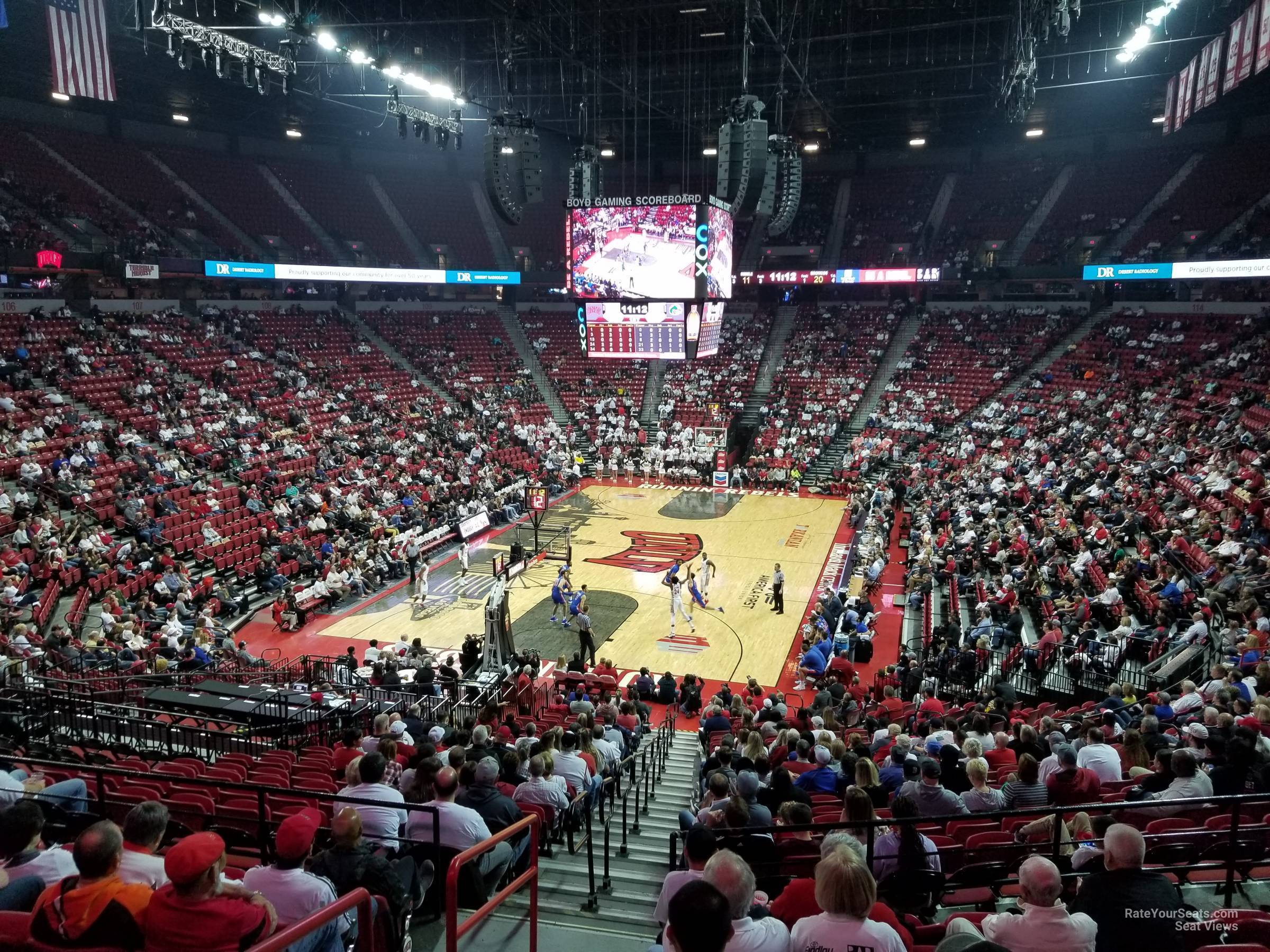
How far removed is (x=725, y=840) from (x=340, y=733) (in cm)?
725

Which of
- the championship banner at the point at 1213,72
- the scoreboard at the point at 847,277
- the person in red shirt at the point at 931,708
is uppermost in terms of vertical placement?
the scoreboard at the point at 847,277

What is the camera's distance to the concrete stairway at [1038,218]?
4006cm

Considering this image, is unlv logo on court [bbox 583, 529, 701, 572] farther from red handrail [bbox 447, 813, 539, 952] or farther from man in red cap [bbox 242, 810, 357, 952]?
man in red cap [bbox 242, 810, 357, 952]

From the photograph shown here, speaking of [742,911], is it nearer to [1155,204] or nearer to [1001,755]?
[1001,755]

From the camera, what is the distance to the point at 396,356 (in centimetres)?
3894

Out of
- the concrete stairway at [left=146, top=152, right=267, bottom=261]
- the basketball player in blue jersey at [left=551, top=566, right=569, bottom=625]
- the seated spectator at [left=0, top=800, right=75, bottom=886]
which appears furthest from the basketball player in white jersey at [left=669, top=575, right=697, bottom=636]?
the concrete stairway at [left=146, top=152, right=267, bottom=261]

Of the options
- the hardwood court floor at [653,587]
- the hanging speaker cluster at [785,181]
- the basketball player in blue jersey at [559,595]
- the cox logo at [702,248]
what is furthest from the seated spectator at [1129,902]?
the cox logo at [702,248]

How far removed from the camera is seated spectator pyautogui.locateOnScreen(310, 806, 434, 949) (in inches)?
164

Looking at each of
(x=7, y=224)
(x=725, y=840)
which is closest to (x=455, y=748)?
(x=725, y=840)

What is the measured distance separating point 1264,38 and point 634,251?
12.9 m

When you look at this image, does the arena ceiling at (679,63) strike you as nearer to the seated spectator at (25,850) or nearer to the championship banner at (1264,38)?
the championship banner at (1264,38)

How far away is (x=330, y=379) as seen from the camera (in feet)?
108

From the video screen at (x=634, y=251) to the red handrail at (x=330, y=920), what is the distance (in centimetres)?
1910

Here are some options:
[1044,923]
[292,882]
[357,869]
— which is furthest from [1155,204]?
[292,882]
